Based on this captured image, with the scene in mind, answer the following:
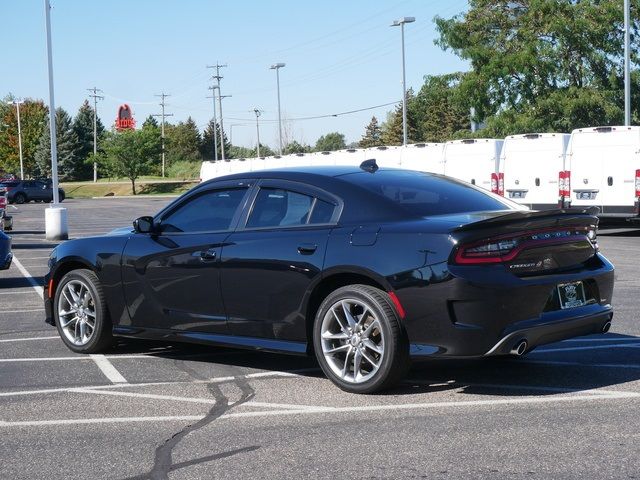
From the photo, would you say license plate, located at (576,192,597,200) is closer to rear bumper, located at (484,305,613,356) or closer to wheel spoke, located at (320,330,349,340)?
rear bumper, located at (484,305,613,356)

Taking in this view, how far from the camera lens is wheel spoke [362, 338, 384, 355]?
6430mm

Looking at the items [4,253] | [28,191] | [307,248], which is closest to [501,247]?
[307,248]

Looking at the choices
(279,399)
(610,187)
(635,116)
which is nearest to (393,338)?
(279,399)

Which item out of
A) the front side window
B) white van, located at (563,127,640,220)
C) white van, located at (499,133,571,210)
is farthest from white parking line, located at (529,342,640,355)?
white van, located at (499,133,571,210)

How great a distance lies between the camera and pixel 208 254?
741cm

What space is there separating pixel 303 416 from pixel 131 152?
8369 cm

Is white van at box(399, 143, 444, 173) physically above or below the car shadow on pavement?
above

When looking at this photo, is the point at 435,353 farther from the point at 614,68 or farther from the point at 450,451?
the point at 614,68

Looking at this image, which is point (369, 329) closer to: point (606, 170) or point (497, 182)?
point (606, 170)

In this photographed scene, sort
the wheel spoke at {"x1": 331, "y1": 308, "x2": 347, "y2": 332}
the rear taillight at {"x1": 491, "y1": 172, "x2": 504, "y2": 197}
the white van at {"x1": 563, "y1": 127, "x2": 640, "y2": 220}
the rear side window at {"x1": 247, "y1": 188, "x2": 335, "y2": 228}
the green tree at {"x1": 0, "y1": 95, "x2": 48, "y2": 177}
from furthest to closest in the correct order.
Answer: the green tree at {"x1": 0, "y1": 95, "x2": 48, "y2": 177}, the rear taillight at {"x1": 491, "y1": 172, "x2": 504, "y2": 197}, the white van at {"x1": 563, "y1": 127, "x2": 640, "y2": 220}, the rear side window at {"x1": 247, "y1": 188, "x2": 335, "y2": 228}, the wheel spoke at {"x1": 331, "y1": 308, "x2": 347, "y2": 332}

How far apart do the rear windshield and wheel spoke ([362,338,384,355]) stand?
894mm

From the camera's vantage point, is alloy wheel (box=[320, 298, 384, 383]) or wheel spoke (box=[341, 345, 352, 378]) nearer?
alloy wheel (box=[320, 298, 384, 383])

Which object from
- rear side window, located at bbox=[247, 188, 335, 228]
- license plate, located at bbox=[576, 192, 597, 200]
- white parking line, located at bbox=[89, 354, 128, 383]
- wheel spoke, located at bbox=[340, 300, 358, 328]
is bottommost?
white parking line, located at bbox=[89, 354, 128, 383]

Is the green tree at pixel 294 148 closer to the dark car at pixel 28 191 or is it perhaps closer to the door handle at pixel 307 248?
the dark car at pixel 28 191
